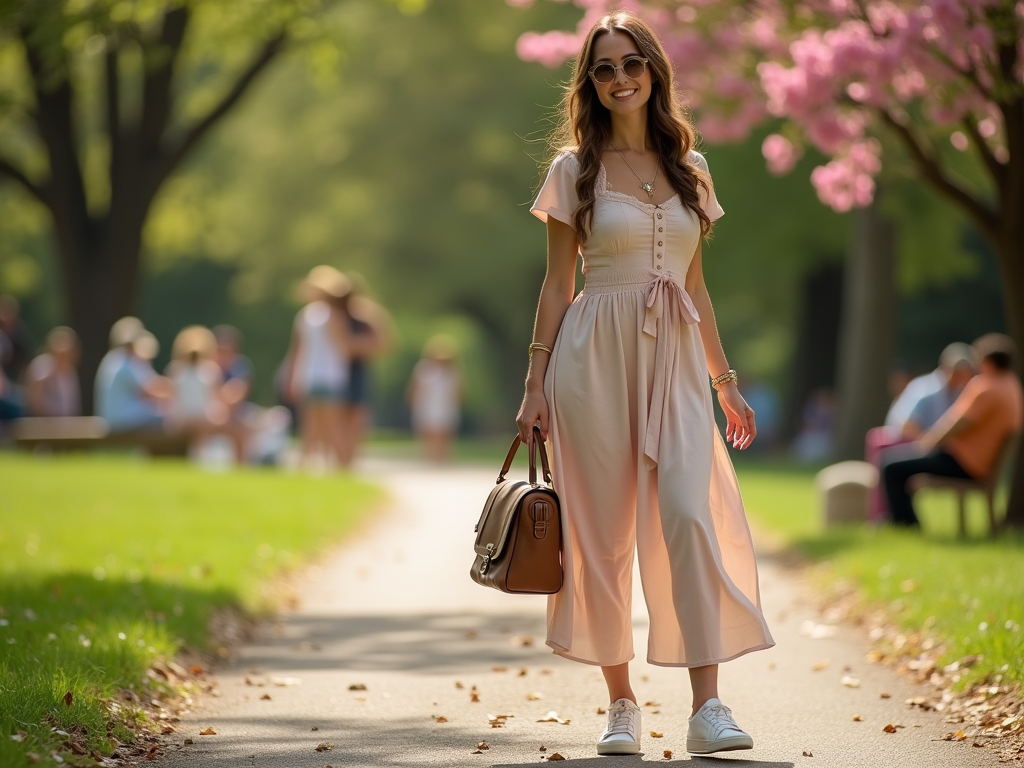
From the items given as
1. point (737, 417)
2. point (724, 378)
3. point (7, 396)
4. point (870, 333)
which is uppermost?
point (870, 333)

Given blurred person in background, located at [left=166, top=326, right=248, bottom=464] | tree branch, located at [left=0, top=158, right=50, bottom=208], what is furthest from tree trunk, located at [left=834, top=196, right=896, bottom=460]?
tree branch, located at [left=0, top=158, right=50, bottom=208]

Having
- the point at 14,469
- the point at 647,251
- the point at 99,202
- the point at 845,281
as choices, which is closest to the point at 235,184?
the point at 99,202

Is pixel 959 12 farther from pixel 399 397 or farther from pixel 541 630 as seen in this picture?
pixel 399 397

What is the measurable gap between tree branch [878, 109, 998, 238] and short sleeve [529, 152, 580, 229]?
7.05 m

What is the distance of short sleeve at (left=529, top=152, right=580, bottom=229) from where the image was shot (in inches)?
212

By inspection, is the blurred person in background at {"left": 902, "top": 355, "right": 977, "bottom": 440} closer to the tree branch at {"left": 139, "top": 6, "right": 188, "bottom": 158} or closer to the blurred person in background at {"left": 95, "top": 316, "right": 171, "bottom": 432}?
the blurred person in background at {"left": 95, "top": 316, "right": 171, "bottom": 432}

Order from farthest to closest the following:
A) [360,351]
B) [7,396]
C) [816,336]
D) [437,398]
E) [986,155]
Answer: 1. [816,336]
2. [437,398]
3. [7,396]
4. [360,351]
5. [986,155]

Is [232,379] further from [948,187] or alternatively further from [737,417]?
[737,417]

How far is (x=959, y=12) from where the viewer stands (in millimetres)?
9797

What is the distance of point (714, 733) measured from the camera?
5.11m

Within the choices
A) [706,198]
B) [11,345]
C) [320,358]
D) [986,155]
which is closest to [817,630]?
[706,198]

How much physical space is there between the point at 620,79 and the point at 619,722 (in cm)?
214

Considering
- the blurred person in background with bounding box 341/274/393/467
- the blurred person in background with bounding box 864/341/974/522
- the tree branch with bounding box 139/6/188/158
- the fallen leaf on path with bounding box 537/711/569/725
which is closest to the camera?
the fallen leaf on path with bounding box 537/711/569/725

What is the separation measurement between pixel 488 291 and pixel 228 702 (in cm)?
3546
